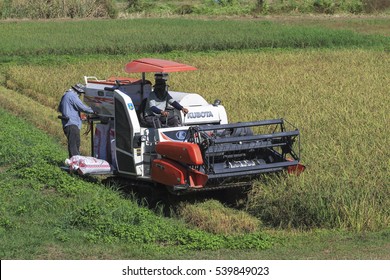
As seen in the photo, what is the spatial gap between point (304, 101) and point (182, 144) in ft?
27.5

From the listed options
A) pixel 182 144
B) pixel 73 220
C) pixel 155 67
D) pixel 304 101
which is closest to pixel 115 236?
pixel 73 220

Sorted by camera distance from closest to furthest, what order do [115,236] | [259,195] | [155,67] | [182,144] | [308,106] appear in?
[115,236], [182,144], [259,195], [155,67], [308,106]

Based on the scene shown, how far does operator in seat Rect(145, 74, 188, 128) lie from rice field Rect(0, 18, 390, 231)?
165 centimetres

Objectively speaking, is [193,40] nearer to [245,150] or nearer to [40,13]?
[40,13]

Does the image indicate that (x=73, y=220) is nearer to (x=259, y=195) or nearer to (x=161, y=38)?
(x=259, y=195)

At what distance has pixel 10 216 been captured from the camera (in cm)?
1077

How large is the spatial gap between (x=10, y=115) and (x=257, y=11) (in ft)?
115

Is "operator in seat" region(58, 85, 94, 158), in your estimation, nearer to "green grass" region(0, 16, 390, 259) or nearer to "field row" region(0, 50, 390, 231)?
"green grass" region(0, 16, 390, 259)

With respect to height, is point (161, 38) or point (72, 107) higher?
point (72, 107)

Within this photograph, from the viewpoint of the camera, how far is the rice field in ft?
35.0

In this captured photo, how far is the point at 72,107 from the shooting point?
43.9 ft

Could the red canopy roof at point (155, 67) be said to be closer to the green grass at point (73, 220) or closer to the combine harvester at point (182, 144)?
the combine harvester at point (182, 144)

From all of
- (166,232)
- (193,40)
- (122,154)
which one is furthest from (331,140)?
(193,40)

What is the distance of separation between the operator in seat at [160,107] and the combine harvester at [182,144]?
4.6 inches
